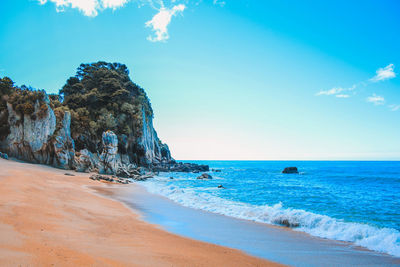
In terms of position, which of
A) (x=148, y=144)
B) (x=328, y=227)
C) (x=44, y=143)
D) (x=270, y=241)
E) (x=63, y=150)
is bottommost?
(x=328, y=227)

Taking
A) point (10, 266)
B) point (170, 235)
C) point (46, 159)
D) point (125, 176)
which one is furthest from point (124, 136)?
point (10, 266)

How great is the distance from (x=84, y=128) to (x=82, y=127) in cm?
42

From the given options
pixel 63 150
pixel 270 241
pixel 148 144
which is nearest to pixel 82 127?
pixel 63 150

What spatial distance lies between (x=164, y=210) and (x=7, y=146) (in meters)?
23.8

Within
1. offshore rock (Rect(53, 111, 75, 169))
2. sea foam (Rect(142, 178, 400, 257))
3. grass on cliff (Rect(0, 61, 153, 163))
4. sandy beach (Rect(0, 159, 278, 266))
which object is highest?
grass on cliff (Rect(0, 61, 153, 163))

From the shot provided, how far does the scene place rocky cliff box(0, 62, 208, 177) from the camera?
24.7m

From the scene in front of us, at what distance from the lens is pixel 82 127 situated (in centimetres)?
3406

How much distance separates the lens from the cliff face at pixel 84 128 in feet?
80.9

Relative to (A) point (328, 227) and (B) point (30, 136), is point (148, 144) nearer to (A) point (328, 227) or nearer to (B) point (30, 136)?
(B) point (30, 136)

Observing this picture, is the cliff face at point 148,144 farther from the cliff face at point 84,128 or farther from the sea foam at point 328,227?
the sea foam at point 328,227

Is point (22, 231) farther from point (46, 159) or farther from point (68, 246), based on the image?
point (46, 159)

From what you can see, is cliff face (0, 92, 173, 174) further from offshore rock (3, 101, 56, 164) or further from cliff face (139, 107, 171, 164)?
cliff face (139, 107, 171, 164)

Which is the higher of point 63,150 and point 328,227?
point 63,150

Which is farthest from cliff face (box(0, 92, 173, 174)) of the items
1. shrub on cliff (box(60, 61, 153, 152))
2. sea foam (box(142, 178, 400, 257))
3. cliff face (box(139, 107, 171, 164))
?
sea foam (box(142, 178, 400, 257))
